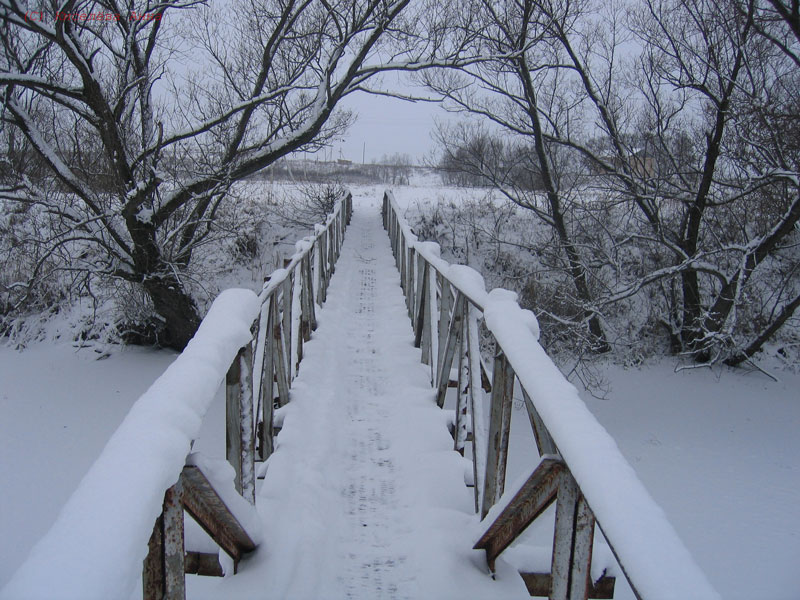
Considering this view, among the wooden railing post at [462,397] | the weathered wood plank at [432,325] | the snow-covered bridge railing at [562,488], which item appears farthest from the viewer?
the weathered wood plank at [432,325]

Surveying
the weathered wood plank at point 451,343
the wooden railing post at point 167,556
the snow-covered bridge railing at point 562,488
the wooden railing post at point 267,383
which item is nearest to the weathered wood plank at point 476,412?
the snow-covered bridge railing at point 562,488

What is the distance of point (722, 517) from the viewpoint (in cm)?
742

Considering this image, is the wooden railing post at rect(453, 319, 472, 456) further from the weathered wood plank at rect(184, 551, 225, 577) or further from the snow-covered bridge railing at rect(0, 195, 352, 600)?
the weathered wood plank at rect(184, 551, 225, 577)

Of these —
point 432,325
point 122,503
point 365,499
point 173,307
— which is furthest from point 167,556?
point 173,307

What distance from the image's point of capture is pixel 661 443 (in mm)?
9547

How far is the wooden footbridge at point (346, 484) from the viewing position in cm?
100

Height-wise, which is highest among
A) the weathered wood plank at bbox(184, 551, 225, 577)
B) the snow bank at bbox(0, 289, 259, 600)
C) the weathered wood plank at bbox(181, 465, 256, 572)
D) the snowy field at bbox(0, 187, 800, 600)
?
the snow bank at bbox(0, 289, 259, 600)

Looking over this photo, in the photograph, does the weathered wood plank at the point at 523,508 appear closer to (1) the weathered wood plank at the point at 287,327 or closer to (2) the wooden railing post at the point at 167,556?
(2) the wooden railing post at the point at 167,556

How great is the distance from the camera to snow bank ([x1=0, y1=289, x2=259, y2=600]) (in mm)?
871

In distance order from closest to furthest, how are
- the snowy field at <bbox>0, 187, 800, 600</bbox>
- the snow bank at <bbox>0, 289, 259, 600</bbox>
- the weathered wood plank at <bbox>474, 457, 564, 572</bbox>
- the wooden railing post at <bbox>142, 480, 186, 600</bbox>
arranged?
the snow bank at <bbox>0, 289, 259, 600</bbox> < the wooden railing post at <bbox>142, 480, 186, 600</bbox> < the weathered wood plank at <bbox>474, 457, 564, 572</bbox> < the snowy field at <bbox>0, 187, 800, 600</bbox>

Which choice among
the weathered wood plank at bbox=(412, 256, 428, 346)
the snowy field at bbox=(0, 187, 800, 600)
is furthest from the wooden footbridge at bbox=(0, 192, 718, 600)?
the snowy field at bbox=(0, 187, 800, 600)

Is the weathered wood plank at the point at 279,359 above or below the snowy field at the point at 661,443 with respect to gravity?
above

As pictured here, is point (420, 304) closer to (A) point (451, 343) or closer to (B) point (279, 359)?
(A) point (451, 343)

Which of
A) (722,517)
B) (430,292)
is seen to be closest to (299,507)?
(430,292)
